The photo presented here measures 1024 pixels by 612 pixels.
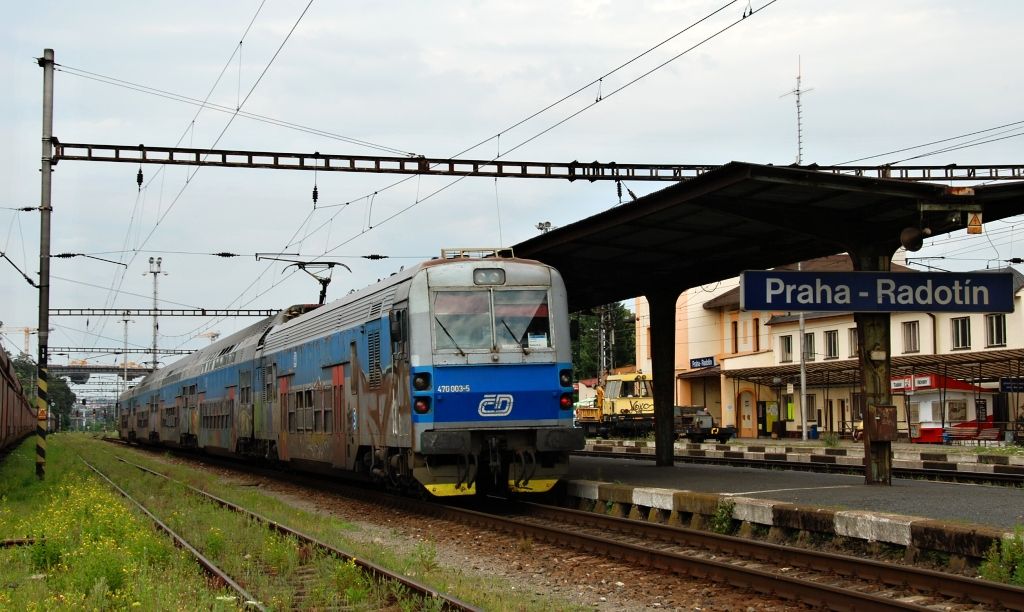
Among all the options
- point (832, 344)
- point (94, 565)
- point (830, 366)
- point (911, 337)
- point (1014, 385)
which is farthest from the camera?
point (832, 344)

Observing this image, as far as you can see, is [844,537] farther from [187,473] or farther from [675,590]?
[187,473]

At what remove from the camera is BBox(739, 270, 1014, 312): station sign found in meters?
14.8

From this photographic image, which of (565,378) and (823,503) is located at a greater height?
(565,378)

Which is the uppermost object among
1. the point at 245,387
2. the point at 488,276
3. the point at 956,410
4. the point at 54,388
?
the point at 54,388

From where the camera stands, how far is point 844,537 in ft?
35.8

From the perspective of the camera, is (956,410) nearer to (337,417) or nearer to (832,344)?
(832,344)

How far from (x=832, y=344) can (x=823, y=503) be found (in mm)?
41792

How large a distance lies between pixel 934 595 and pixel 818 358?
46752 millimetres

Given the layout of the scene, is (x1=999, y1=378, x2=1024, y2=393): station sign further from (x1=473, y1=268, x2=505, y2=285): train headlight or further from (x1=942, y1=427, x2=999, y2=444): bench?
(x1=473, y1=268, x2=505, y2=285): train headlight

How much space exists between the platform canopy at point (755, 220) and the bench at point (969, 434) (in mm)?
21480

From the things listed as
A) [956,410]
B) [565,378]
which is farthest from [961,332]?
[565,378]

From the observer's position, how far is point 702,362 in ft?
202

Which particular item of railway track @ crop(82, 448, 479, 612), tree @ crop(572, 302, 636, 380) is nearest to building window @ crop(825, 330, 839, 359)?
tree @ crop(572, 302, 636, 380)

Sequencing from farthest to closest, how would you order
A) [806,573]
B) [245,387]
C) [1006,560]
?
[245,387], [806,573], [1006,560]
